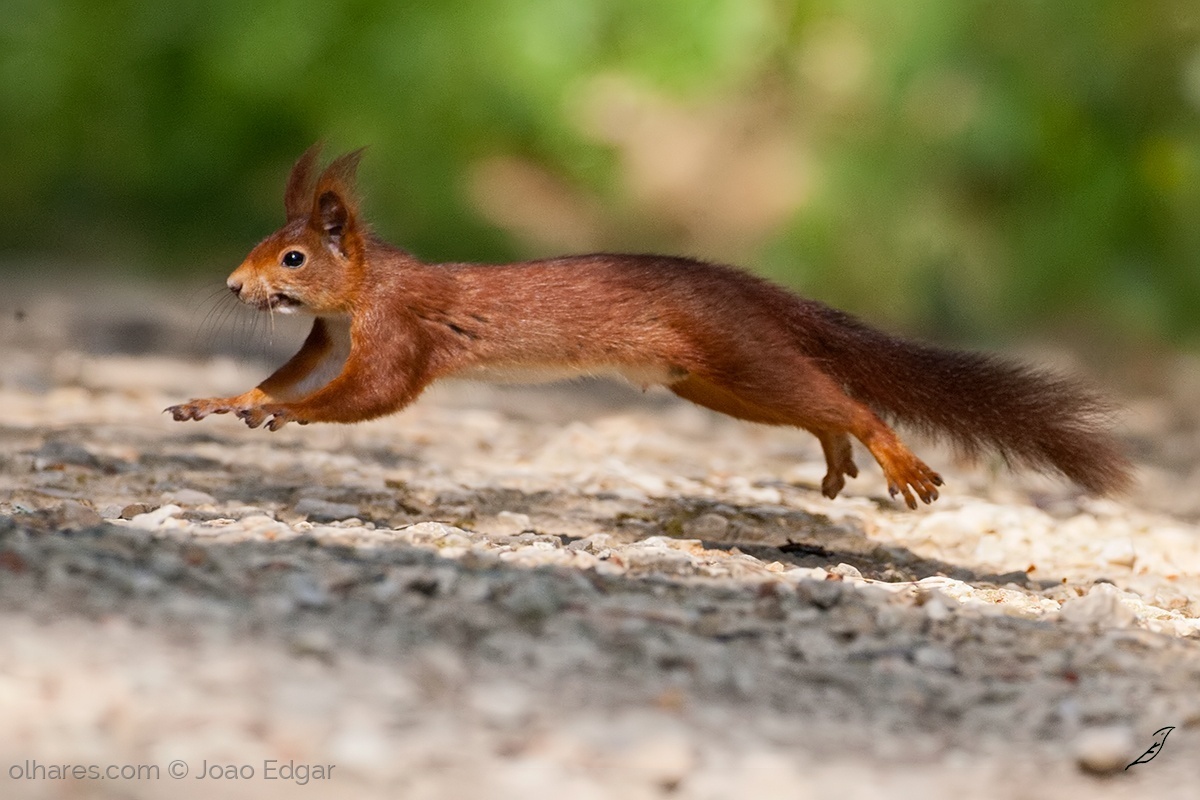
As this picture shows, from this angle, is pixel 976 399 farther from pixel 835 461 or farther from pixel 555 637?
pixel 555 637

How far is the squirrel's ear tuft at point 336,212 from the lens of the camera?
411 centimetres

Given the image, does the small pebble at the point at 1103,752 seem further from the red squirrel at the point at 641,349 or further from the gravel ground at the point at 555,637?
the red squirrel at the point at 641,349

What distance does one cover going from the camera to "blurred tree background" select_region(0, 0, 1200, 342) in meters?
8.66

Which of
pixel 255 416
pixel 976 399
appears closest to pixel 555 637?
pixel 255 416

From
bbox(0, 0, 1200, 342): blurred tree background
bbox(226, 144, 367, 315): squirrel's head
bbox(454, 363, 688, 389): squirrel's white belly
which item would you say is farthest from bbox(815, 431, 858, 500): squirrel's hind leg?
bbox(0, 0, 1200, 342): blurred tree background

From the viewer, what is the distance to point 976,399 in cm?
413

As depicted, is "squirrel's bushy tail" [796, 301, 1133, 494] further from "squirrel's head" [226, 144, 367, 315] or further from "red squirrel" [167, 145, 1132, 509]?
"squirrel's head" [226, 144, 367, 315]

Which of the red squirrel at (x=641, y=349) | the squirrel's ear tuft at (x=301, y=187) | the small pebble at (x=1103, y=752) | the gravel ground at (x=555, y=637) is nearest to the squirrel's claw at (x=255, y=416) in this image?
the red squirrel at (x=641, y=349)

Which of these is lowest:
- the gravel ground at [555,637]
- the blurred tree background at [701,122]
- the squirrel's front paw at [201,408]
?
the gravel ground at [555,637]

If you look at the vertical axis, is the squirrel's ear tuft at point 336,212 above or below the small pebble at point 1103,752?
above

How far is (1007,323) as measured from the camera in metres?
8.61

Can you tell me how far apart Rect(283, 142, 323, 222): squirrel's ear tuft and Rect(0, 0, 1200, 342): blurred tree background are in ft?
13.3

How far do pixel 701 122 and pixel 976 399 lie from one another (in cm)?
566

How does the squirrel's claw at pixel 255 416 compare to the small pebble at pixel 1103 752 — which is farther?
the squirrel's claw at pixel 255 416
